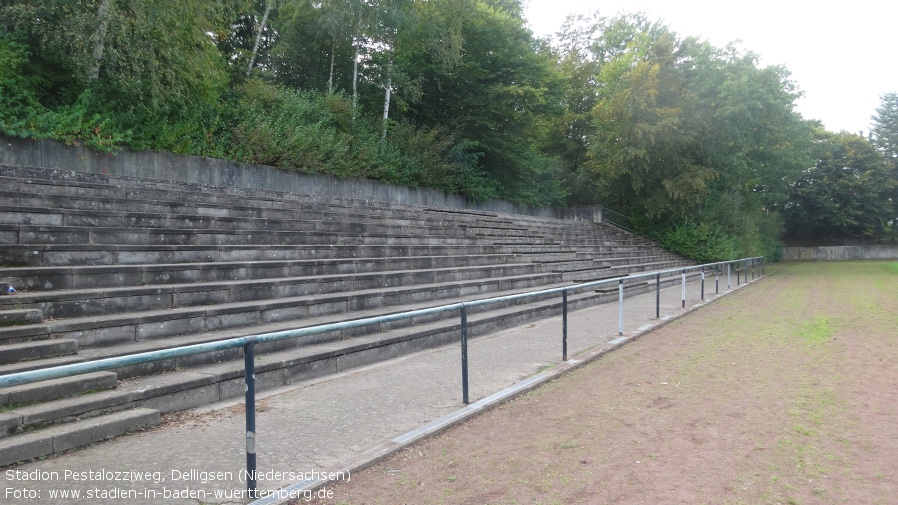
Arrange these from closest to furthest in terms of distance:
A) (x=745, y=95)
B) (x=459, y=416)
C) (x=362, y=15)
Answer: (x=459, y=416) < (x=362, y=15) < (x=745, y=95)

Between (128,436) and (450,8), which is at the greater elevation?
(450,8)

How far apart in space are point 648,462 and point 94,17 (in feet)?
44.7

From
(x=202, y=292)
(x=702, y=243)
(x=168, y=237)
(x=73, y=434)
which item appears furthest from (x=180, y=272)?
(x=702, y=243)

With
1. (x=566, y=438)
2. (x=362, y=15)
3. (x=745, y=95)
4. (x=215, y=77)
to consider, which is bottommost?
(x=566, y=438)

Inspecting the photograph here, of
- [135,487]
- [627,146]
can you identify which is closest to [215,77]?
[135,487]

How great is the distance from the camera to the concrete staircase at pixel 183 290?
4891mm

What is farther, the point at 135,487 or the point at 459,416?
the point at 459,416

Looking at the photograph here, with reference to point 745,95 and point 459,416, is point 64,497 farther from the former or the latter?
point 745,95

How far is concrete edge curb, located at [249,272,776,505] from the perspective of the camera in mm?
3678

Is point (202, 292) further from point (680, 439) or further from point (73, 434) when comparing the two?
point (680, 439)

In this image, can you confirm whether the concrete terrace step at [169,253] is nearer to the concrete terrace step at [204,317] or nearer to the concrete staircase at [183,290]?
the concrete staircase at [183,290]

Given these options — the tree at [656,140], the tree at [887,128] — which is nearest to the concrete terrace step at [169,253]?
the tree at [656,140]

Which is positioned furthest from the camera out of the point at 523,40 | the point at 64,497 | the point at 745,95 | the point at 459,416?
the point at 523,40

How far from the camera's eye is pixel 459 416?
5309 millimetres
